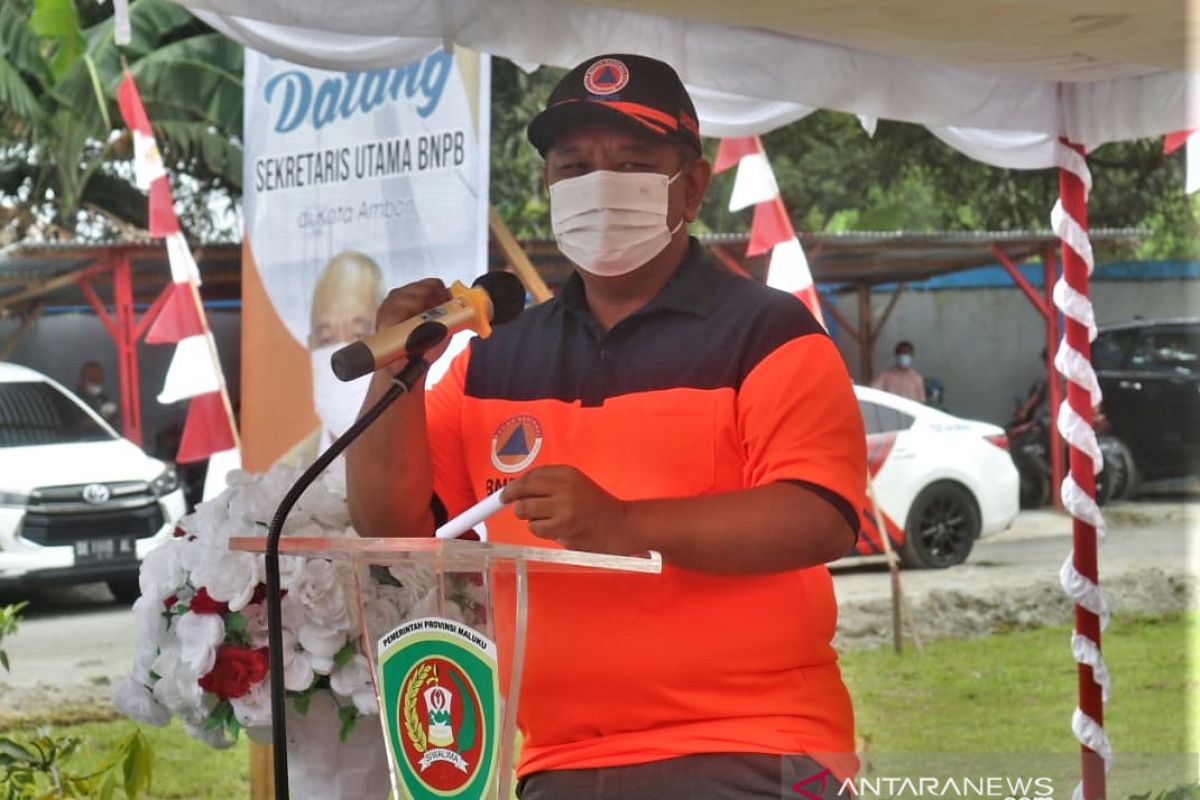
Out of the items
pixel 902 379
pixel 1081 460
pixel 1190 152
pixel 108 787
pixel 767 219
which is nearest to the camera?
pixel 108 787

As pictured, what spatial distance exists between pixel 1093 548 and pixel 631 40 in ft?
6.28

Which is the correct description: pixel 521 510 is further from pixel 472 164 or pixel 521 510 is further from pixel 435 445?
pixel 472 164

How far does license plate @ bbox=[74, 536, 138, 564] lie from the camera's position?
1041 centimetres

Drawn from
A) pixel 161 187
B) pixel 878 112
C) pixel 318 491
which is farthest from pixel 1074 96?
pixel 161 187

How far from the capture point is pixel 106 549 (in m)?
10.5

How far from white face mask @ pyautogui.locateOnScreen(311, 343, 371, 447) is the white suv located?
17.8ft

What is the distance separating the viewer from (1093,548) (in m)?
4.19

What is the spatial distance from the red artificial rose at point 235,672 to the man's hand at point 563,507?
0.88 meters

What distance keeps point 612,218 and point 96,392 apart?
12.0 meters

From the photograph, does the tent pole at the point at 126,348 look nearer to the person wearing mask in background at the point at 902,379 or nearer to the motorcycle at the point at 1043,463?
the person wearing mask in background at the point at 902,379

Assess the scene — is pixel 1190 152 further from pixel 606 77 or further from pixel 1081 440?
pixel 606 77

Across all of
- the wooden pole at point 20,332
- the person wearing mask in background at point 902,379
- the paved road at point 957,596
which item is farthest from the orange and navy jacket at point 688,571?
the person wearing mask in background at point 902,379

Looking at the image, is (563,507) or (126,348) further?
(126,348)
